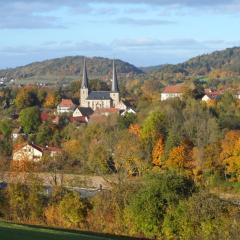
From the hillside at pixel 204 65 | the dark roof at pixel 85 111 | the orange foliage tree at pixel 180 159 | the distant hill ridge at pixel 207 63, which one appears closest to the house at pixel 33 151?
the orange foliage tree at pixel 180 159

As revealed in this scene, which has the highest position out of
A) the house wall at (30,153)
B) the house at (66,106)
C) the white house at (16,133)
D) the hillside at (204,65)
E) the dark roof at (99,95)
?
the hillside at (204,65)

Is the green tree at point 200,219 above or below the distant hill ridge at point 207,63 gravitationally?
below

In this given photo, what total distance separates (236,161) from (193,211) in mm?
20865

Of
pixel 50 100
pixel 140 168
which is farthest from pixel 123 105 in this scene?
pixel 140 168

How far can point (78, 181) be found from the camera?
4138 cm

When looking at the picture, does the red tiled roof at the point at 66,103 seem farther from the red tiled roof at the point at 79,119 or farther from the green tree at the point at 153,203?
the green tree at the point at 153,203

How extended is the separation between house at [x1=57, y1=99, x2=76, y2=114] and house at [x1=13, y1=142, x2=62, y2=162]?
25.7 m

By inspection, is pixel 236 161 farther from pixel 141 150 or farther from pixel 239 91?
pixel 239 91

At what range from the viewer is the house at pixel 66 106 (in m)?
81.8

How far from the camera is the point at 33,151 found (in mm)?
53344

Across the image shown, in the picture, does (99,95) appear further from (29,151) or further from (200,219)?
(200,219)

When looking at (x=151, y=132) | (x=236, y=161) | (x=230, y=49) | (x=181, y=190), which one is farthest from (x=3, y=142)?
(x=230, y=49)

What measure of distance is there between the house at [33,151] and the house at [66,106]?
84.5ft

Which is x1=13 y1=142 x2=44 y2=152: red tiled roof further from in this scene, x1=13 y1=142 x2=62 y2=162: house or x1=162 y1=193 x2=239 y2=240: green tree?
x1=162 y1=193 x2=239 y2=240: green tree
